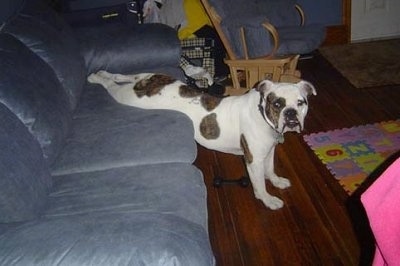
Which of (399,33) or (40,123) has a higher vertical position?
(40,123)

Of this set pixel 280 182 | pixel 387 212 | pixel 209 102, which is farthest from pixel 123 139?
pixel 387 212

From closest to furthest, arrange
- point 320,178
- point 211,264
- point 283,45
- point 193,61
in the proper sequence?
1. point 211,264
2. point 320,178
3. point 283,45
4. point 193,61

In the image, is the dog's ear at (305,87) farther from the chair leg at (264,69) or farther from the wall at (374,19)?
the wall at (374,19)

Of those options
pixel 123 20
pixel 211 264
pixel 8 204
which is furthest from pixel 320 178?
pixel 123 20

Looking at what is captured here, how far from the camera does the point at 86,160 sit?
1.70 m

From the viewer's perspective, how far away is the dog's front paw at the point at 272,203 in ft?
6.78

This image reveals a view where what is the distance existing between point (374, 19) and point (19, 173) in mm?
4250

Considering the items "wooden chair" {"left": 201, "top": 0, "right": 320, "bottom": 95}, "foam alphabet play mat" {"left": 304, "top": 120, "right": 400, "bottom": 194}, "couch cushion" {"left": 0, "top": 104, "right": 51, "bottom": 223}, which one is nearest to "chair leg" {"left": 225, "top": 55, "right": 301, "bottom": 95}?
"wooden chair" {"left": 201, "top": 0, "right": 320, "bottom": 95}

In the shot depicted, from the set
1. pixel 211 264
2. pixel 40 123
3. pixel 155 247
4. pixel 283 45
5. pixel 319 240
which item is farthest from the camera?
pixel 283 45

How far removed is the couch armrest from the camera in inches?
99.4

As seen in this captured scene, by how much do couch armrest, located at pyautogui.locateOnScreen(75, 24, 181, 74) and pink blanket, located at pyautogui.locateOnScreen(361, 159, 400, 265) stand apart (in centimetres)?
199

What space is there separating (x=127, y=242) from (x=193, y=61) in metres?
2.57

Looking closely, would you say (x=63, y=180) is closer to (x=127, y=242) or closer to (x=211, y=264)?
(x=127, y=242)

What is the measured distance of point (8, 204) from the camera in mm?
1200
